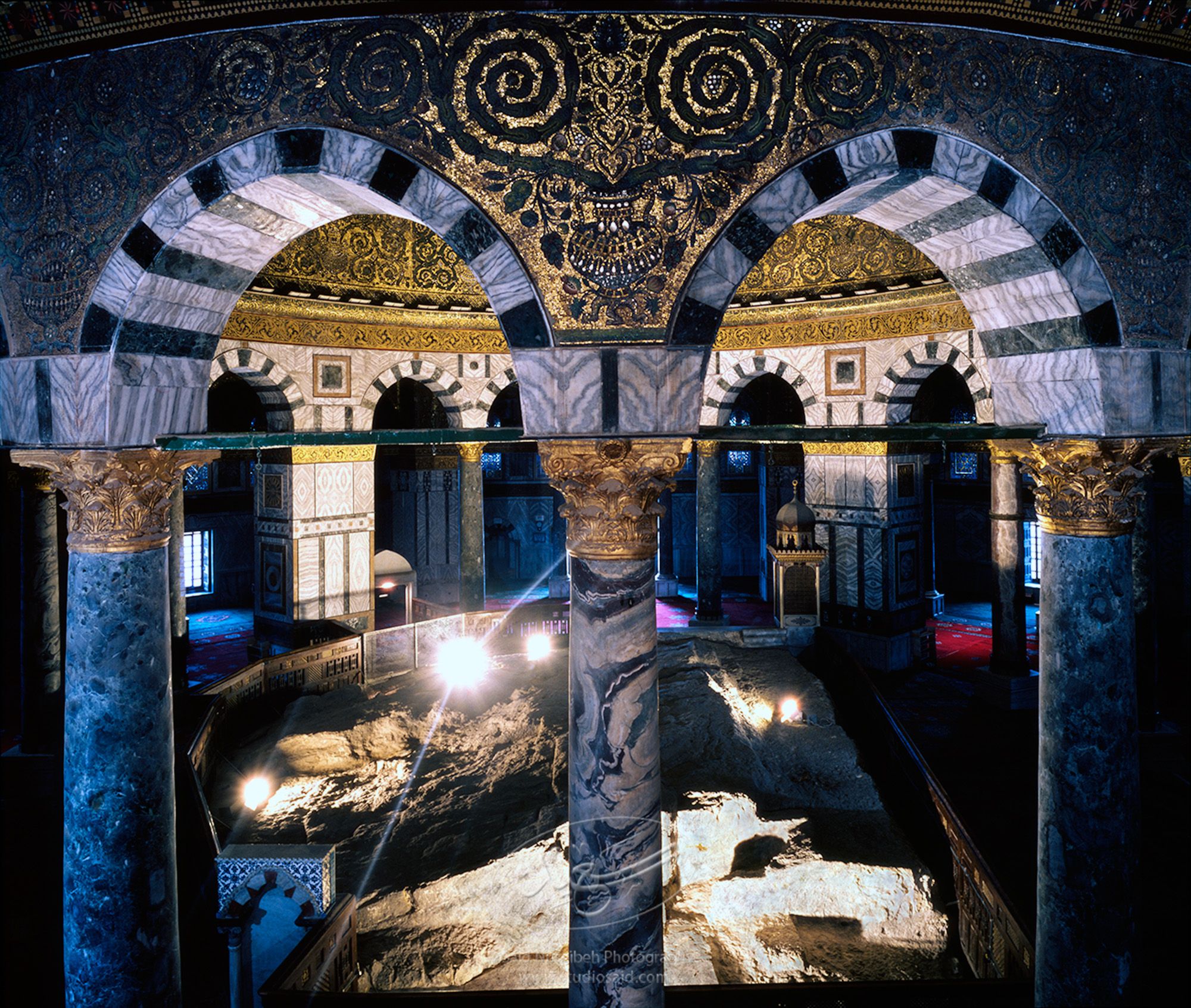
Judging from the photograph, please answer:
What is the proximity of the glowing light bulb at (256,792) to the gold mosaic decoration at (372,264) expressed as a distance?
6241mm

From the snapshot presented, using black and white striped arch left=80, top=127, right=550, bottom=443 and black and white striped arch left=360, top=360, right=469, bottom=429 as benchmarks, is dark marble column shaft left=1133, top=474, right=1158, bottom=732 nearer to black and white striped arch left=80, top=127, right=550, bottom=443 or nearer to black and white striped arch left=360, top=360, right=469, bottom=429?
black and white striped arch left=80, top=127, right=550, bottom=443

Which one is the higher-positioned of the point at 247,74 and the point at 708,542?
the point at 247,74

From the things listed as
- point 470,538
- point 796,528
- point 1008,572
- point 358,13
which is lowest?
point 1008,572

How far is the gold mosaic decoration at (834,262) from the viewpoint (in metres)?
9.95

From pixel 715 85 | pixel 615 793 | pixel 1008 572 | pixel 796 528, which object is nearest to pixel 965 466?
pixel 1008 572

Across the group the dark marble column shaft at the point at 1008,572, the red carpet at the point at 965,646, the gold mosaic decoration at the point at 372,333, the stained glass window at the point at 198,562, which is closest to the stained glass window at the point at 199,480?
the stained glass window at the point at 198,562

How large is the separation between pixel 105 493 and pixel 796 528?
30.8 ft

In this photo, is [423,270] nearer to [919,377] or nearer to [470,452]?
[470,452]

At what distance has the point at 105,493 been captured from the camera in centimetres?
386

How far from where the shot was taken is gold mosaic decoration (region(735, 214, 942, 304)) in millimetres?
9945

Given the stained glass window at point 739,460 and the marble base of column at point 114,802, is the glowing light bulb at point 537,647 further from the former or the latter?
the stained glass window at point 739,460

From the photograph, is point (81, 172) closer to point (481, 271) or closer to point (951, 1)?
point (481, 271)

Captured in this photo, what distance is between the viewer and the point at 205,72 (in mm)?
3518

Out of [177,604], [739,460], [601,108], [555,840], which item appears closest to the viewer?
[601,108]
